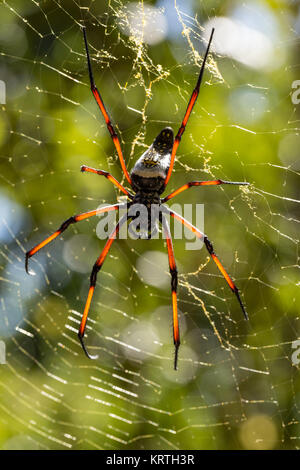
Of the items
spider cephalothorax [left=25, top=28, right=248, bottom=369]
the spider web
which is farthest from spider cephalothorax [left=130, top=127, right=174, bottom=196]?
the spider web

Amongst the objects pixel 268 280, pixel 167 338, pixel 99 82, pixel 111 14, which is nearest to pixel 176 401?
pixel 167 338

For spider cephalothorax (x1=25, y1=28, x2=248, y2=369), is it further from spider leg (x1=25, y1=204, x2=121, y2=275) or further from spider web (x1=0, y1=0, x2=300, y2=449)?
spider web (x1=0, y1=0, x2=300, y2=449)

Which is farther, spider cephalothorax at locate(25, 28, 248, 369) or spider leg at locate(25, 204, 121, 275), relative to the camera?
spider leg at locate(25, 204, 121, 275)

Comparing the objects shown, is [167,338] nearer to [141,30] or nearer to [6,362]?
[6,362]

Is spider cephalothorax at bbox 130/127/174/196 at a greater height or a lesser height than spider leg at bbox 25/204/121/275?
greater

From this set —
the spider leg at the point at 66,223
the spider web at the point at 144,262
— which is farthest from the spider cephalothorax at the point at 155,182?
the spider web at the point at 144,262

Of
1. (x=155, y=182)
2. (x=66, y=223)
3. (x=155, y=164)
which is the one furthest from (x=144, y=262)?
(x=155, y=164)

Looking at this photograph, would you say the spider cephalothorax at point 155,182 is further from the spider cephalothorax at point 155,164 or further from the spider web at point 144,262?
the spider web at point 144,262

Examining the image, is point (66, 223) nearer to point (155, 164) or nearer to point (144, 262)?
point (155, 164)
